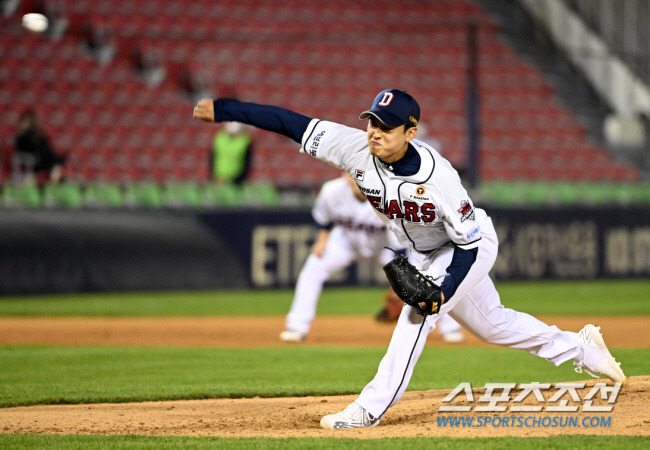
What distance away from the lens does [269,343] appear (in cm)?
927

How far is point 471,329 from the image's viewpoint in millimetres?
5340

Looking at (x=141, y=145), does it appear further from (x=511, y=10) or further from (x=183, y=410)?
(x=183, y=410)

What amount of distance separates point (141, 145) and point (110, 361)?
351 inches

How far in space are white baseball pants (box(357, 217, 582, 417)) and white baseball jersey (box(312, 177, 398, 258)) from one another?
12.8 feet

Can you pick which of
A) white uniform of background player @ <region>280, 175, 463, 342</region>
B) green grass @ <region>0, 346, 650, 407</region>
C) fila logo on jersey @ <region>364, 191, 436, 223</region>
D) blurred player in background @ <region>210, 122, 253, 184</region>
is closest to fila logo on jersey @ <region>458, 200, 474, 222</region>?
fila logo on jersey @ <region>364, 191, 436, 223</region>

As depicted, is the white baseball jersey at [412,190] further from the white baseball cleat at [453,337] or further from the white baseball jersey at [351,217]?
the white baseball cleat at [453,337]

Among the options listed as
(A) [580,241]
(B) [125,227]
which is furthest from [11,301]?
(A) [580,241]

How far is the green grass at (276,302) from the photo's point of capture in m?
11.9

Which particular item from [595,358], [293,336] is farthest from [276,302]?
[595,358]

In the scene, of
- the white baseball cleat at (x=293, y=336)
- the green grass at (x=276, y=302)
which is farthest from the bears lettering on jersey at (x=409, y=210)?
the green grass at (x=276, y=302)

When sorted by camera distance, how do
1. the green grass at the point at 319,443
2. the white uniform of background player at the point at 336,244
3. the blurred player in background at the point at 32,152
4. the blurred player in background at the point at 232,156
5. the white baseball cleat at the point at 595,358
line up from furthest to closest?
the blurred player in background at the point at 232,156 → the blurred player in background at the point at 32,152 → the white uniform of background player at the point at 336,244 → the white baseball cleat at the point at 595,358 → the green grass at the point at 319,443

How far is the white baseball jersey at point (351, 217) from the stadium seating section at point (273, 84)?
19.9ft

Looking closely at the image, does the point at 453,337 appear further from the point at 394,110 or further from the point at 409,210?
the point at 394,110

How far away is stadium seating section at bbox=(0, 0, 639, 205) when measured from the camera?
1628 cm
